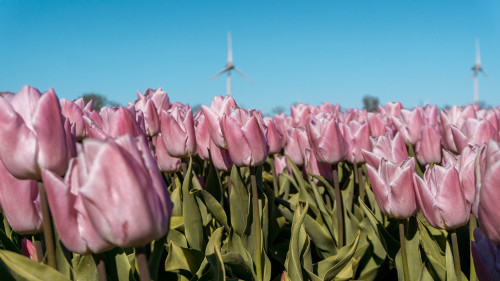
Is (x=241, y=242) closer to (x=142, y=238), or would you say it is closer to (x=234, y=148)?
(x=234, y=148)

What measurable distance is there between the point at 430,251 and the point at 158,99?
6.85ft

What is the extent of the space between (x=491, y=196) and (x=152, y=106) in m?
2.22

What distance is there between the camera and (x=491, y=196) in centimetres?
100

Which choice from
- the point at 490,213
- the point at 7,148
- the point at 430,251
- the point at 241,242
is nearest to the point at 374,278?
the point at 430,251

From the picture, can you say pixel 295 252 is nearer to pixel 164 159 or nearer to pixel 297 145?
pixel 164 159

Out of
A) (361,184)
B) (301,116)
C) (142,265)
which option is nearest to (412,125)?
(361,184)

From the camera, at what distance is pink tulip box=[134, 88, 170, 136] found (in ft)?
9.41

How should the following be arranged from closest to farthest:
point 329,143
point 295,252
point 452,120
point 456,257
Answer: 1. point 456,257
2. point 295,252
3. point 329,143
4. point 452,120

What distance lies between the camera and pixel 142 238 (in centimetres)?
99

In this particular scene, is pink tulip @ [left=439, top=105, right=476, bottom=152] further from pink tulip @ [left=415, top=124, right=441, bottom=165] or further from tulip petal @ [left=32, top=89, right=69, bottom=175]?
tulip petal @ [left=32, top=89, right=69, bottom=175]

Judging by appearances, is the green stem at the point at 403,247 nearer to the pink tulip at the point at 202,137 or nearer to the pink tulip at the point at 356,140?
the pink tulip at the point at 356,140

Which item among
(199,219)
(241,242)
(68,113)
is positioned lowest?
(241,242)

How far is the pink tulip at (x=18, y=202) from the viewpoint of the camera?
136cm

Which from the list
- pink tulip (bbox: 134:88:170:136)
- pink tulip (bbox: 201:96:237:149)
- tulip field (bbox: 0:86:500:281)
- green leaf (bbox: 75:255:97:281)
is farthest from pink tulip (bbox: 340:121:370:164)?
green leaf (bbox: 75:255:97:281)
